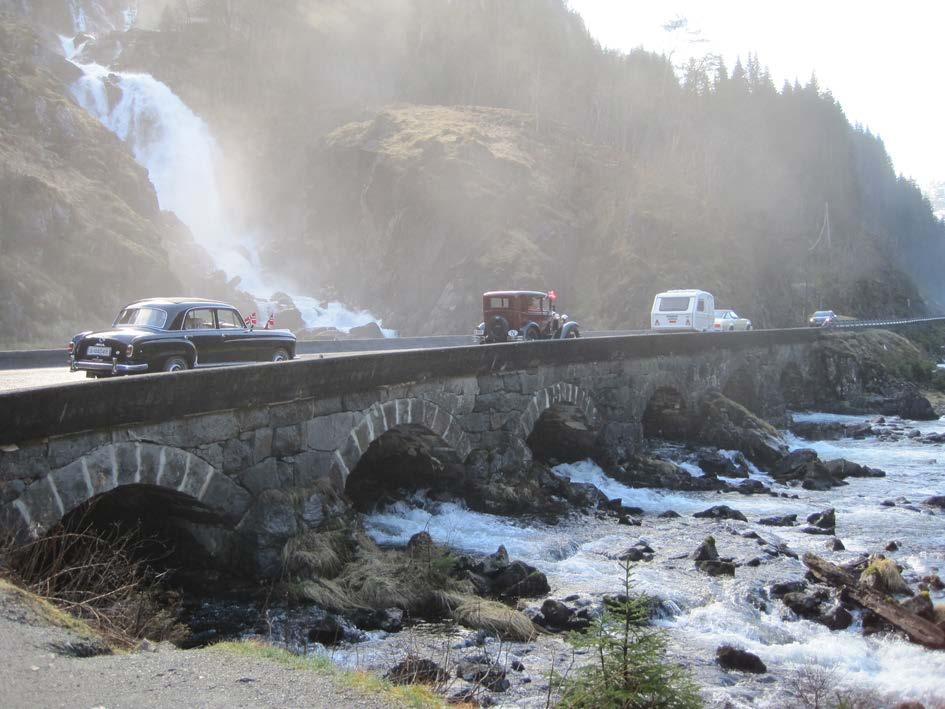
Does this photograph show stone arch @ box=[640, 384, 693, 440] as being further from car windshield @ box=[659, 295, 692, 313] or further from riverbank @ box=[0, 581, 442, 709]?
riverbank @ box=[0, 581, 442, 709]

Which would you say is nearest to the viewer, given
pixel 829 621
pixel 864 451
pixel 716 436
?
pixel 829 621

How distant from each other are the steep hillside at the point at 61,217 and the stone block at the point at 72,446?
99.7ft

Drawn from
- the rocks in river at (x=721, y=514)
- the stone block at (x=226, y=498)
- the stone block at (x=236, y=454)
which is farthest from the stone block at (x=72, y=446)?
the rocks in river at (x=721, y=514)

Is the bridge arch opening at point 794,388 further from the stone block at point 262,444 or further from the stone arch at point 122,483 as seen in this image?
the stone arch at point 122,483

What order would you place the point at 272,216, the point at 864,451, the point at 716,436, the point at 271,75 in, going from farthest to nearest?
the point at 271,75
the point at 272,216
the point at 864,451
the point at 716,436

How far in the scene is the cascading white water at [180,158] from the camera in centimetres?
7181

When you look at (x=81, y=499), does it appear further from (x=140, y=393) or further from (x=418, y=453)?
(x=418, y=453)

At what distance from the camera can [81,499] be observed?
7746 millimetres

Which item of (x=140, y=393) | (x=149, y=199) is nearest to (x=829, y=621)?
(x=140, y=393)

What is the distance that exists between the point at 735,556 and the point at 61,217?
1619 inches

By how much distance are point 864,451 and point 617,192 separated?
49.8 metres

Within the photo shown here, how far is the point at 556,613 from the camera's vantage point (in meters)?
9.84

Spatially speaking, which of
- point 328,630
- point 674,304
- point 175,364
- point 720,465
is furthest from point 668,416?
point 328,630

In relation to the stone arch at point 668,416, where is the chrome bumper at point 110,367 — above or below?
above
